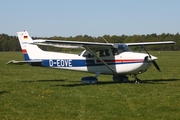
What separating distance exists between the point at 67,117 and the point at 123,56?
25.7 ft

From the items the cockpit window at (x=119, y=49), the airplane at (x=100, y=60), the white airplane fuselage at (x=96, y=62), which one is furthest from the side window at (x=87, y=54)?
the cockpit window at (x=119, y=49)

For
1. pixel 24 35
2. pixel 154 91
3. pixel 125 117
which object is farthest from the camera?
pixel 24 35

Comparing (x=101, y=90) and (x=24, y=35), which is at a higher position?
(x=24, y=35)

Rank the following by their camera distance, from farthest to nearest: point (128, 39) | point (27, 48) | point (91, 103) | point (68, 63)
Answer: point (128, 39)
point (27, 48)
point (68, 63)
point (91, 103)

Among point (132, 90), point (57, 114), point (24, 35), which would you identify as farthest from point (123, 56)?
point (57, 114)

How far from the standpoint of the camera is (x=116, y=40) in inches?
5453

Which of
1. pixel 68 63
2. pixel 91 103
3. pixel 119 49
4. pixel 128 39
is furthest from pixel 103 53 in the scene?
pixel 128 39

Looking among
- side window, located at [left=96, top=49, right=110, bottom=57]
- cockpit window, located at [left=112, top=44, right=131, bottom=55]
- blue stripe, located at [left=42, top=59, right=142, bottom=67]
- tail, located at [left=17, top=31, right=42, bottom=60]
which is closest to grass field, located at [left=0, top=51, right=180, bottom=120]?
cockpit window, located at [left=112, top=44, right=131, bottom=55]

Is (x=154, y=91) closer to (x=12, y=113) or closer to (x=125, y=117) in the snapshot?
(x=125, y=117)

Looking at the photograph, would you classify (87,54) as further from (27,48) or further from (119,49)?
(27,48)

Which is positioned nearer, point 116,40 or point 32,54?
point 32,54

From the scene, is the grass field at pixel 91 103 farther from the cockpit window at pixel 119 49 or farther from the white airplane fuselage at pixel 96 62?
the cockpit window at pixel 119 49

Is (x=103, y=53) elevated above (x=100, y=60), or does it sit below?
above

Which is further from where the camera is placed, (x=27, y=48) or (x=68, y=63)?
(x=27, y=48)
